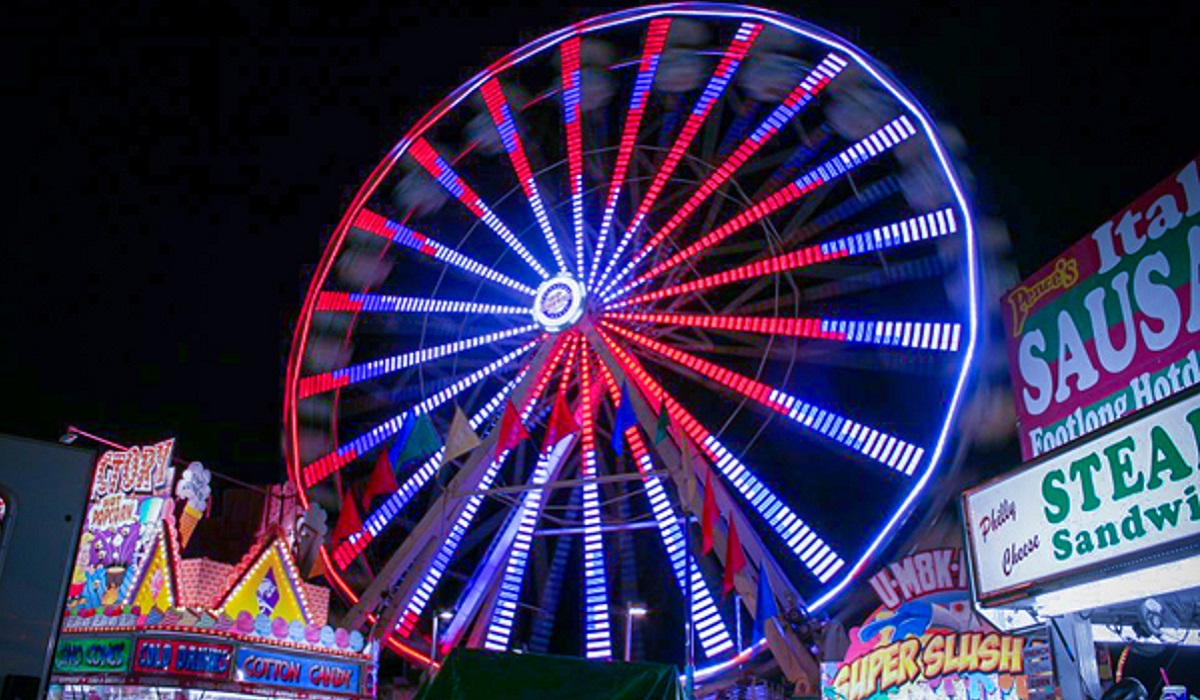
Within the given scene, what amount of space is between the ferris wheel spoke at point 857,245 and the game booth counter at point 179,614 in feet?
22.5

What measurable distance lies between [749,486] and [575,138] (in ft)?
20.4

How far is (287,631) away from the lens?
1287cm

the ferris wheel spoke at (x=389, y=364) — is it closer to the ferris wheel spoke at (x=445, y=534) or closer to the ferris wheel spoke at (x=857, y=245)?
the ferris wheel spoke at (x=445, y=534)

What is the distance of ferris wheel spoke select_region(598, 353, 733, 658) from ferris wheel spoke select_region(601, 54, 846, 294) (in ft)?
7.55

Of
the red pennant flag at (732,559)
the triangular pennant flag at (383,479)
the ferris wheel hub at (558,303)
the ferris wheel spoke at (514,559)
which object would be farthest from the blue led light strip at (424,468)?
the red pennant flag at (732,559)

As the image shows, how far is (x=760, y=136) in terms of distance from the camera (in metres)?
14.6

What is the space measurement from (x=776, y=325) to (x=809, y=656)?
4167 mm

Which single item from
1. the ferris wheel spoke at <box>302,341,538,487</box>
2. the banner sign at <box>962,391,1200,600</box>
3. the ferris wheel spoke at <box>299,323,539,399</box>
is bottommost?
the banner sign at <box>962,391,1200,600</box>

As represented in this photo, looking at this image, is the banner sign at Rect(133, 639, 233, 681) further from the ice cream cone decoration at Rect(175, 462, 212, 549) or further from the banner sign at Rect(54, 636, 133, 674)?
the ice cream cone decoration at Rect(175, 462, 212, 549)

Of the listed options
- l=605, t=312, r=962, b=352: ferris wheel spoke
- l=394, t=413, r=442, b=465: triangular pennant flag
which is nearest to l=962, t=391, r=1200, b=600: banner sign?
l=605, t=312, r=962, b=352: ferris wheel spoke

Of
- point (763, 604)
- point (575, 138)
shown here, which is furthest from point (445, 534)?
point (575, 138)

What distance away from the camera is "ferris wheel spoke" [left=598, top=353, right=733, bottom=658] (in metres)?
13.4

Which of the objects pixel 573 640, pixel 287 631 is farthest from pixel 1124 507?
pixel 573 640

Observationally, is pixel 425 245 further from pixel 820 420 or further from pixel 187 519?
pixel 820 420
